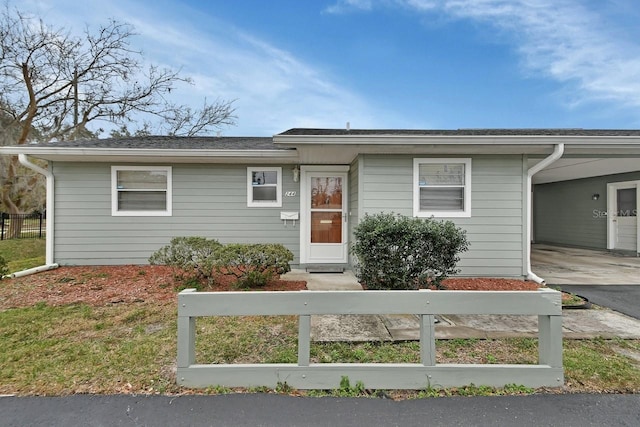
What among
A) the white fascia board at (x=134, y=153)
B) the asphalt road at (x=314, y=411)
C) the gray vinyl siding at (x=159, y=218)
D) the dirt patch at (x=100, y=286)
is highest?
the white fascia board at (x=134, y=153)

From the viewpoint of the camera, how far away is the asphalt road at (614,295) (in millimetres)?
4341

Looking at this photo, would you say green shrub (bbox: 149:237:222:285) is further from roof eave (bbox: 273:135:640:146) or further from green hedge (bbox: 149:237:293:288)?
roof eave (bbox: 273:135:640:146)

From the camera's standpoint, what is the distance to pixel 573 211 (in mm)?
10852

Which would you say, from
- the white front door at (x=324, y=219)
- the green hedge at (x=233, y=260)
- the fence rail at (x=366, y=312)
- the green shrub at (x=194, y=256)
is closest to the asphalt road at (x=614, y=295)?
the fence rail at (x=366, y=312)

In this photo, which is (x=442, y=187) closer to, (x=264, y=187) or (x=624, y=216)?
(x=264, y=187)

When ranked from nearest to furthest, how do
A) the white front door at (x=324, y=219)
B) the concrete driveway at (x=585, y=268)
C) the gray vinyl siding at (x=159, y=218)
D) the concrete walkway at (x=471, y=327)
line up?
the concrete walkway at (x=471, y=327), the concrete driveway at (x=585, y=268), the gray vinyl siding at (x=159, y=218), the white front door at (x=324, y=219)

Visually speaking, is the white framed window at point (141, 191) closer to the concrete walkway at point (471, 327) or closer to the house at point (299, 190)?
the house at point (299, 190)

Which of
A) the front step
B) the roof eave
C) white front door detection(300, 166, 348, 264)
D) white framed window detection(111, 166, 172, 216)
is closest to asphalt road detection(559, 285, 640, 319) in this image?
the roof eave

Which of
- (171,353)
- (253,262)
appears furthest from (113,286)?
(171,353)

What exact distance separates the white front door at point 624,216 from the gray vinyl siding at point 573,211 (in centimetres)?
18

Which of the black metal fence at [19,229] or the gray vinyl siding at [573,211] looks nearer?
the gray vinyl siding at [573,211]

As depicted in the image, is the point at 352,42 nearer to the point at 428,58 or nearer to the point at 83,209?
the point at 428,58

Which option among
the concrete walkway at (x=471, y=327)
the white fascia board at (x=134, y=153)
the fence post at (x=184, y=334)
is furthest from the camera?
the white fascia board at (x=134, y=153)

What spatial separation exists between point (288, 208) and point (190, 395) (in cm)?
503
